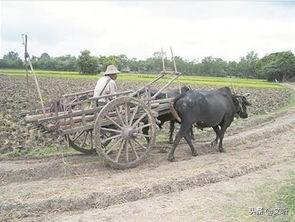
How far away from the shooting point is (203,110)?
33.4 ft

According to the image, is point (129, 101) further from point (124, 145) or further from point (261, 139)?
point (261, 139)

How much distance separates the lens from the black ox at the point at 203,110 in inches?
389

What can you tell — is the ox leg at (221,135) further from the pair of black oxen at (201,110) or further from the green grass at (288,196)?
the green grass at (288,196)

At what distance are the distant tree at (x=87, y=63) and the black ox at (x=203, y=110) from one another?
60798 millimetres

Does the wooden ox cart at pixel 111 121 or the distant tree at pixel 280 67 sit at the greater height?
the distant tree at pixel 280 67

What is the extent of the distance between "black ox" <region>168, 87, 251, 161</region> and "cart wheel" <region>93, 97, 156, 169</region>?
1.02 meters

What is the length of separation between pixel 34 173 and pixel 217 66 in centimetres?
8543

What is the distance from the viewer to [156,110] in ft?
32.9

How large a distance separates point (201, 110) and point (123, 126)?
226cm

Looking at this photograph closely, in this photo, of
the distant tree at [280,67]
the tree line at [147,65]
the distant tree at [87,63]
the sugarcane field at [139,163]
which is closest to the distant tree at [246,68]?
the tree line at [147,65]

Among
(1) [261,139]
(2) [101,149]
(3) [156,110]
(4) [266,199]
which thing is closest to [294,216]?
(4) [266,199]

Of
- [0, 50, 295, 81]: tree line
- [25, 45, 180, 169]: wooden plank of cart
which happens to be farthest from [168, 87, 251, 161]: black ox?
[0, 50, 295, 81]: tree line

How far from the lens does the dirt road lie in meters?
6.45

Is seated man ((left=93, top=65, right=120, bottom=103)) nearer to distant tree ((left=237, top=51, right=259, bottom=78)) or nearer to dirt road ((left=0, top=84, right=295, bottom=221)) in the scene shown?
dirt road ((left=0, top=84, right=295, bottom=221))
